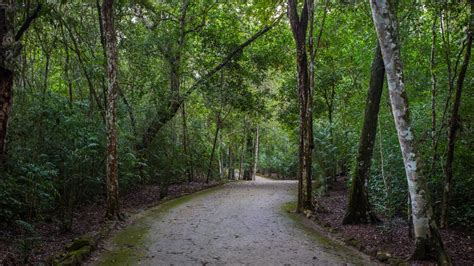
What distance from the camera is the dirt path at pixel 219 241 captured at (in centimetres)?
660

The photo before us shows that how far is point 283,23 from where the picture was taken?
61.9ft

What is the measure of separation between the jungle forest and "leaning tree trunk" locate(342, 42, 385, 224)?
0.03 meters

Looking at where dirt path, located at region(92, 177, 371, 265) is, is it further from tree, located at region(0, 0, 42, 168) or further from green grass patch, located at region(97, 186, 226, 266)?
tree, located at region(0, 0, 42, 168)

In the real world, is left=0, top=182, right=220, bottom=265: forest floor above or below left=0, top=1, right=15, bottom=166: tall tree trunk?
below

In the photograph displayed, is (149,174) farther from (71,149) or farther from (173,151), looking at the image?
(71,149)

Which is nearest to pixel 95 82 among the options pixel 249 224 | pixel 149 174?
pixel 149 174

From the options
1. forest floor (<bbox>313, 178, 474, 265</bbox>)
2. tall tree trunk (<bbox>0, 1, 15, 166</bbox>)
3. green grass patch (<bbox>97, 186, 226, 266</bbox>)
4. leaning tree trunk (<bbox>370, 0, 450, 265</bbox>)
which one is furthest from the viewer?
tall tree trunk (<bbox>0, 1, 15, 166</bbox>)

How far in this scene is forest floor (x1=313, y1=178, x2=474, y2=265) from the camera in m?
6.60

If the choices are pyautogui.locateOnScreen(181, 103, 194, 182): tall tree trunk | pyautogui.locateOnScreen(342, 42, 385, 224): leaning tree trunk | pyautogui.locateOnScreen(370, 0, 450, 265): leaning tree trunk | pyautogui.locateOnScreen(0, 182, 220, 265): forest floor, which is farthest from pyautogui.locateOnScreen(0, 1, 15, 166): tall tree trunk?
pyautogui.locateOnScreen(181, 103, 194, 182): tall tree trunk

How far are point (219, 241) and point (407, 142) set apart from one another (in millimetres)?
4105

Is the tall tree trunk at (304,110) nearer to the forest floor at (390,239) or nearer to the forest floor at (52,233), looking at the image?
the forest floor at (390,239)

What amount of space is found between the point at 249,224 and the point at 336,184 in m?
10.0

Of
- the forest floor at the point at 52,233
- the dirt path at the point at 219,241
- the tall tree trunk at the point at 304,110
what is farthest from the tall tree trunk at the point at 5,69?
the tall tree trunk at the point at 304,110

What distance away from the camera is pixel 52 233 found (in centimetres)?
796
